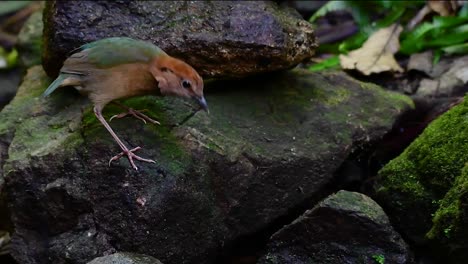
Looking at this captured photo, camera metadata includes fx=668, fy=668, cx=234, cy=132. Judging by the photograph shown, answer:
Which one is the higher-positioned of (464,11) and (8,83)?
(464,11)

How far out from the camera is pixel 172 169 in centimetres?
379

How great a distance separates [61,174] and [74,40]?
3.25ft

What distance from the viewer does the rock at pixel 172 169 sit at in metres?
3.69

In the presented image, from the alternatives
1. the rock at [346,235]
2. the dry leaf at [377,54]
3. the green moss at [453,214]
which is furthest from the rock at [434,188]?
the dry leaf at [377,54]

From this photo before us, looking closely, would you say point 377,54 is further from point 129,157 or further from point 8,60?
point 8,60

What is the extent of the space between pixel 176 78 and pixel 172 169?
518 mm

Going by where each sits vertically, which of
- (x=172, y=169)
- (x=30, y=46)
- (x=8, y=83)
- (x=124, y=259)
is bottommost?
(x=8, y=83)

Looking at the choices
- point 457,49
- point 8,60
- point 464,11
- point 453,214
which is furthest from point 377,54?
point 8,60

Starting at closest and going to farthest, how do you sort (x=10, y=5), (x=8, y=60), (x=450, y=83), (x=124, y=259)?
(x=124, y=259) < (x=450, y=83) < (x=8, y=60) < (x=10, y=5)

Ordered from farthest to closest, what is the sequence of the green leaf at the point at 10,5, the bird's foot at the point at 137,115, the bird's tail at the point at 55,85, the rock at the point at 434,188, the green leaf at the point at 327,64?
the green leaf at the point at 10,5 < the green leaf at the point at 327,64 < the bird's foot at the point at 137,115 < the bird's tail at the point at 55,85 < the rock at the point at 434,188

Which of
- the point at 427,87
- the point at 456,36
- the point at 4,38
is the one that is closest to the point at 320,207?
the point at 427,87

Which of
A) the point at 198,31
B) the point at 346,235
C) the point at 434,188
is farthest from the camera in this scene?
the point at 198,31

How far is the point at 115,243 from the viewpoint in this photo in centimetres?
365

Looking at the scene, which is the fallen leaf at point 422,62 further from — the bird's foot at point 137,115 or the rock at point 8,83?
the rock at point 8,83
